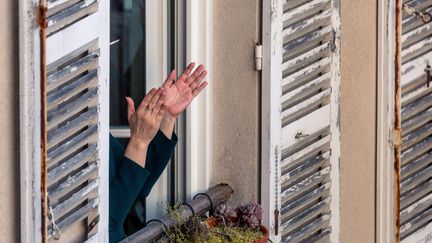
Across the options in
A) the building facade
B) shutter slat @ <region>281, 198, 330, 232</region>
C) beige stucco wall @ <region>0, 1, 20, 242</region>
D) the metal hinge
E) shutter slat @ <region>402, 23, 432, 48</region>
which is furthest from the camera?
shutter slat @ <region>402, 23, 432, 48</region>

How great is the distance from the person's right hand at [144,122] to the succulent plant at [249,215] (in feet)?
1.74

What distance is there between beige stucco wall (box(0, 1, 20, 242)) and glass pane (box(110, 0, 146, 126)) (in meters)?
1.34

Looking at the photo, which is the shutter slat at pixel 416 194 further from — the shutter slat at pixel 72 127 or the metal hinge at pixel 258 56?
the shutter slat at pixel 72 127

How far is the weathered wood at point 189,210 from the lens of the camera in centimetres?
361

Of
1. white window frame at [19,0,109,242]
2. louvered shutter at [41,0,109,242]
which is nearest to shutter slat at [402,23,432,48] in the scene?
louvered shutter at [41,0,109,242]

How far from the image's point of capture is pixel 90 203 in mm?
3111

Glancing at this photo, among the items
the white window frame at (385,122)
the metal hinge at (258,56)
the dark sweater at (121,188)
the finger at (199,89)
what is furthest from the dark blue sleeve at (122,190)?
the white window frame at (385,122)

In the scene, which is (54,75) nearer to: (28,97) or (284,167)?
(28,97)

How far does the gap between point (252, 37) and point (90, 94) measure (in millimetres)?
1211

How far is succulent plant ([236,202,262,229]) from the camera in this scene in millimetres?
3980

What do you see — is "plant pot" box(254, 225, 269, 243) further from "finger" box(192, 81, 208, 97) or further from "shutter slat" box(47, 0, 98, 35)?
"shutter slat" box(47, 0, 98, 35)

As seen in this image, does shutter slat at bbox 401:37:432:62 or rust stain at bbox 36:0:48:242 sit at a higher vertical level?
rust stain at bbox 36:0:48:242

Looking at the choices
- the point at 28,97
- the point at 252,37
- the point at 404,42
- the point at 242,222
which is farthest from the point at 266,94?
the point at 28,97

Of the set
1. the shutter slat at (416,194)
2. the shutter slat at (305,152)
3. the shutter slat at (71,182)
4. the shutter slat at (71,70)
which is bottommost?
the shutter slat at (416,194)
